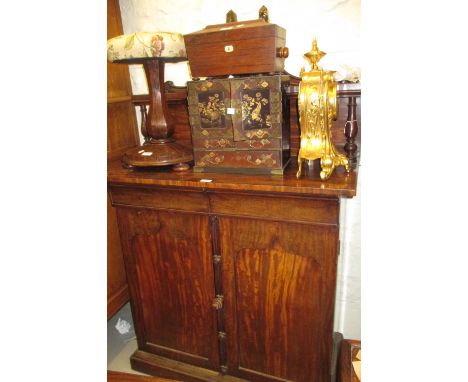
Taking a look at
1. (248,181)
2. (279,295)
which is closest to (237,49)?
(248,181)

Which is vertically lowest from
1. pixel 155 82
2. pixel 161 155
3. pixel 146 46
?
pixel 161 155

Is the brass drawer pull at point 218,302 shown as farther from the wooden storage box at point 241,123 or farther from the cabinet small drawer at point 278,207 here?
the wooden storage box at point 241,123

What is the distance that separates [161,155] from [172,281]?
0.57m

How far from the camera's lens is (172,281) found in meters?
1.53

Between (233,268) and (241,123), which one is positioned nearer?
(241,123)

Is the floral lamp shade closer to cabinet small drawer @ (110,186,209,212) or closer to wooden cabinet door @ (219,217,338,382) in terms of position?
cabinet small drawer @ (110,186,209,212)

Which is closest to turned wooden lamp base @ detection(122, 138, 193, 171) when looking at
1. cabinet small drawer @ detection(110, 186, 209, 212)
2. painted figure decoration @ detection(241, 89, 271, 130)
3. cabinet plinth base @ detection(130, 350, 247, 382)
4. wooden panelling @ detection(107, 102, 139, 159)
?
cabinet small drawer @ detection(110, 186, 209, 212)

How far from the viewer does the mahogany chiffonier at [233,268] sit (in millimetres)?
1229

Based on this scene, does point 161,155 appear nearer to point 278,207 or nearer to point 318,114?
point 278,207

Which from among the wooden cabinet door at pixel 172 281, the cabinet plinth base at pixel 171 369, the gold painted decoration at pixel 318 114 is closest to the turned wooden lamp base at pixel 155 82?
the wooden cabinet door at pixel 172 281

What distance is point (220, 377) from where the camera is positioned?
158cm
